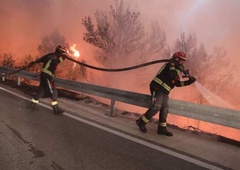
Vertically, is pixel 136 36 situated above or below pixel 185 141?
above

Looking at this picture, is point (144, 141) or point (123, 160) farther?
point (144, 141)

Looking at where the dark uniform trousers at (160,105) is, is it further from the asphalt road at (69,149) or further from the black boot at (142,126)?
the asphalt road at (69,149)

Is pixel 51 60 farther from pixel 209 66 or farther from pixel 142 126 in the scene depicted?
pixel 209 66

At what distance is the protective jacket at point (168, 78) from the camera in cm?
525

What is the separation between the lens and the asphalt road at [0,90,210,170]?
12.1 feet

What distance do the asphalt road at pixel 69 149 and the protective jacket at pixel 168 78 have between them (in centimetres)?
117

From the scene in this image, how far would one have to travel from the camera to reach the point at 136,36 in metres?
25.6

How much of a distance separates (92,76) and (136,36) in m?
5.27

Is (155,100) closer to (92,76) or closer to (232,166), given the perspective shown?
(232,166)

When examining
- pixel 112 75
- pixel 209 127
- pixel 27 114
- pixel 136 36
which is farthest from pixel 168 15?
pixel 27 114

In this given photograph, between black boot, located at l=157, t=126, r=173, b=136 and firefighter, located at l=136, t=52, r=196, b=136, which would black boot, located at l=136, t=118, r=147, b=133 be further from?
black boot, located at l=157, t=126, r=173, b=136

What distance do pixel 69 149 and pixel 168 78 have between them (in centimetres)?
212

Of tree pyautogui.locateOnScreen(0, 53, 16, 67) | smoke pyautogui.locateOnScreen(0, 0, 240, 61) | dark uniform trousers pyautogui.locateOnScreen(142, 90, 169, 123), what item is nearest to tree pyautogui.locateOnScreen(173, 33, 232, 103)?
smoke pyautogui.locateOnScreen(0, 0, 240, 61)

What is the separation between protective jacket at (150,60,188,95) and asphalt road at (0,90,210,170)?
1166 millimetres
